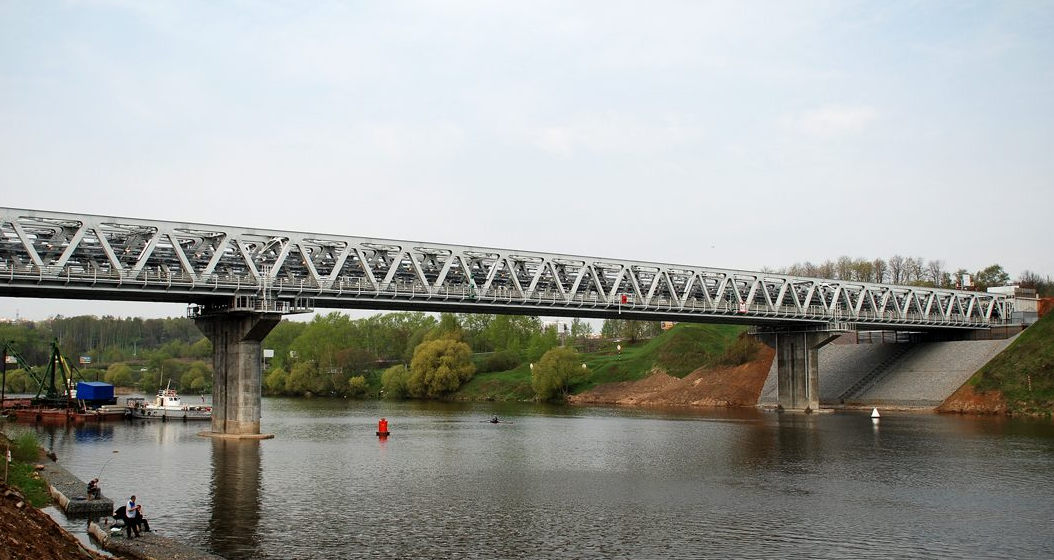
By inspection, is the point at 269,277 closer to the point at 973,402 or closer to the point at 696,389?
the point at 973,402

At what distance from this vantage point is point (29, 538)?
2227 centimetres

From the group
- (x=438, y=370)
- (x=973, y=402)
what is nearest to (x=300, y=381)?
(x=438, y=370)

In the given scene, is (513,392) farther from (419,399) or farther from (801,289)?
(801,289)

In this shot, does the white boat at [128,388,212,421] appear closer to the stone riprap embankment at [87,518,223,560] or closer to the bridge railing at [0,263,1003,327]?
the bridge railing at [0,263,1003,327]

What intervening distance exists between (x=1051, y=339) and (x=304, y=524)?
115060mm

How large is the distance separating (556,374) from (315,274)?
301 feet

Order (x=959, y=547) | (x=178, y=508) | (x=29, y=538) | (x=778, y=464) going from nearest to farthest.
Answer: (x=29, y=538), (x=959, y=547), (x=178, y=508), (x=778, y=464)

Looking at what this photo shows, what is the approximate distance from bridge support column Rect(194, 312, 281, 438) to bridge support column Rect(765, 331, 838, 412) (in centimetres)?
7389

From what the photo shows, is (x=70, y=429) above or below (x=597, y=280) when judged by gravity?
below

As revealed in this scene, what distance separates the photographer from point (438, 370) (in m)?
174

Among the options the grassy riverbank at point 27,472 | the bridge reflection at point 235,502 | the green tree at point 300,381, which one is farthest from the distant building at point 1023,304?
the grassy riverbank at point 27,472

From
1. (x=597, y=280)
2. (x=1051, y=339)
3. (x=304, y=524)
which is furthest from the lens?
(x=1051, y=339)

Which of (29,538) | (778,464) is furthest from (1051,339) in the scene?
(29,538)

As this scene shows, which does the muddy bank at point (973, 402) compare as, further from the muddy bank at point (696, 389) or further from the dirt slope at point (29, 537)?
the dirt slope at point (29, 537)
